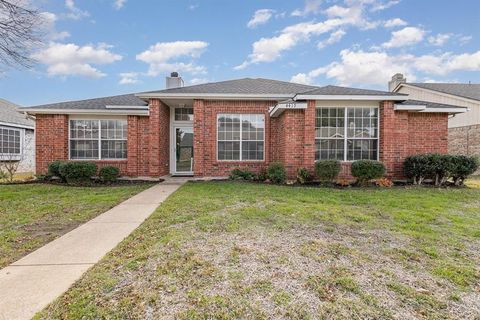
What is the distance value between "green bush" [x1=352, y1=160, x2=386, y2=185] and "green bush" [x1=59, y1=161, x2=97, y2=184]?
990 centimetres

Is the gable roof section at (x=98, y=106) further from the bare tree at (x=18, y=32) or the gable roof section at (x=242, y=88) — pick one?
the bare tree at (x=18, y=32)

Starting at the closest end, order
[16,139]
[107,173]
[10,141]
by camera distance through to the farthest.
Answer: [107,173], [10,141], [16,139]

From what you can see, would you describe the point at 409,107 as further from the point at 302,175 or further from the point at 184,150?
the point at 184,150

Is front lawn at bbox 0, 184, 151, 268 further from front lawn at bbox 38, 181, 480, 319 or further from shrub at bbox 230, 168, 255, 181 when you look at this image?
shrub at bbox 230, 168, 255, 181

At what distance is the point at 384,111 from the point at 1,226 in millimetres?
11495

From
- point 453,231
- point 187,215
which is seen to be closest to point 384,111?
Answer: point 453,231

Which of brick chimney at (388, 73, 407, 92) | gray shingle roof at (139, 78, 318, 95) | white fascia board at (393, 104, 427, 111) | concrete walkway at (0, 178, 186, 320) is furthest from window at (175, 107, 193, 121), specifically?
brick chimney at (388, 73, 407, 92)

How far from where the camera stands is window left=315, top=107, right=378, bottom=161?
34.9 feet

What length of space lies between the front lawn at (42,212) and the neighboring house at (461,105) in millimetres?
17769

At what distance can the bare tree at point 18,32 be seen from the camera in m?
9.25

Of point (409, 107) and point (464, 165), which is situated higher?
point (409, 107)

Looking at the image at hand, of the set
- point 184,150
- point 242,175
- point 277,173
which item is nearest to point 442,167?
point 277,173

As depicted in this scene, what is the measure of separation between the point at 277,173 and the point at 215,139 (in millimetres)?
3348

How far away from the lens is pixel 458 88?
19000mm
